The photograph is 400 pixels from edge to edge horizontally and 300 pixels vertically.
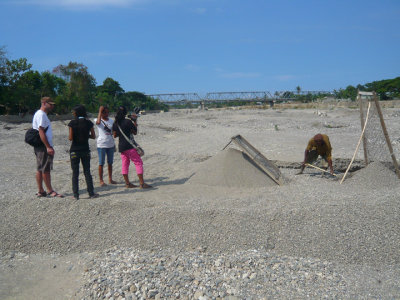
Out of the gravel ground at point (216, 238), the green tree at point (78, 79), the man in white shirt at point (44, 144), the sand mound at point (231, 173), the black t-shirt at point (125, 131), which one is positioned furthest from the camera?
the green tree at point (78, 79)

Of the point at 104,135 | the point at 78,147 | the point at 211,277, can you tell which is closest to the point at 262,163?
the point at 104,135

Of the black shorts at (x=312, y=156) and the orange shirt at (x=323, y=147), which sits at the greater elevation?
the orange shirt at (x=323, y=147)

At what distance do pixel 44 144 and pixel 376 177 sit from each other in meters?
5.48

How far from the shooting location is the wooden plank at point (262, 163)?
6348mm

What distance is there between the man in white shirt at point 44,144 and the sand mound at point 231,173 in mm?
2447

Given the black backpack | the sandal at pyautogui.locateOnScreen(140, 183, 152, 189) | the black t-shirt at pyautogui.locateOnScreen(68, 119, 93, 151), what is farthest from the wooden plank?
the black backpack

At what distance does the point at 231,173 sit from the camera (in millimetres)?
6262

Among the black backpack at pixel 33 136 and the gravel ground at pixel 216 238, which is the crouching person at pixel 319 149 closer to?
the gravel ground at pixel 216 238

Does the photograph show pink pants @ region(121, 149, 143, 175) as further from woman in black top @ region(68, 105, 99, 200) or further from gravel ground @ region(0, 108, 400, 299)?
woman in black top @ region(68, 105, 99, 200)

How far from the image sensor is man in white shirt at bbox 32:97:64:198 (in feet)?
16.4

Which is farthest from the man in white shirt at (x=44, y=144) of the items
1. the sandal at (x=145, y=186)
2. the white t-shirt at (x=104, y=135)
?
the sandal at (x=145, y=186)

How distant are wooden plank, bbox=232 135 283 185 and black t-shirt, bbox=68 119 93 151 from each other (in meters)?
2.72

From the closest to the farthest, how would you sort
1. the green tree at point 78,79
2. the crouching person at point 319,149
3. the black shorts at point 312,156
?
the crouching person at point 319,149
the black shorts at point 312,156
the green tree at point 78,79

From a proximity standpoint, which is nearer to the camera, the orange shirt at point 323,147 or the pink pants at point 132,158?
the pink pants at point 132,158
